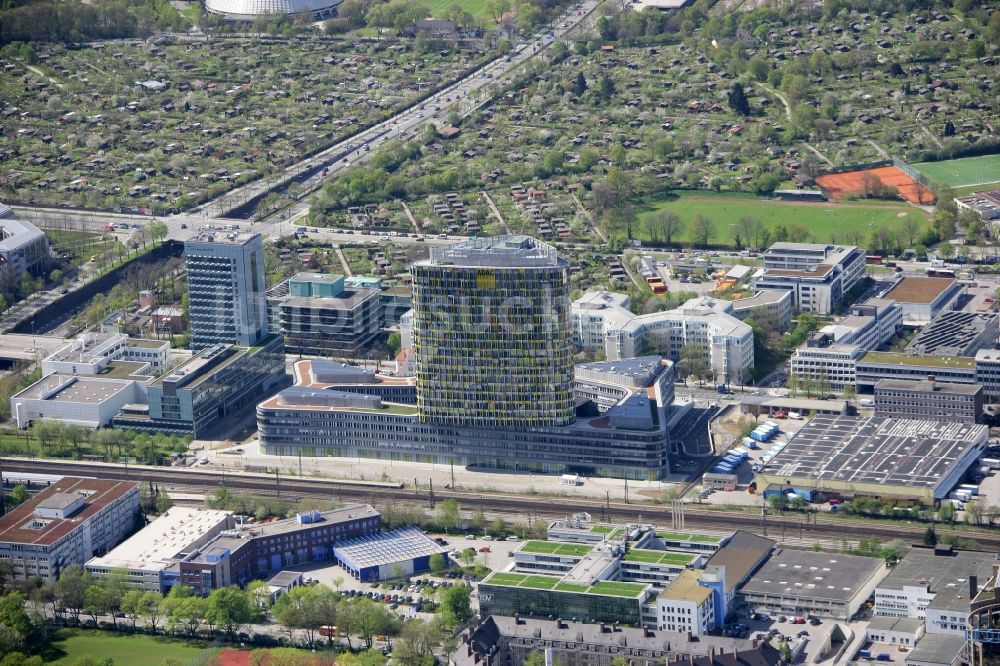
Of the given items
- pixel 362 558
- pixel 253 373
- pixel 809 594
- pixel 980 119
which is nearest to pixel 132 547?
pixel 362 558

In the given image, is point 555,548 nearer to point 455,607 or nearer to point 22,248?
point 455,607

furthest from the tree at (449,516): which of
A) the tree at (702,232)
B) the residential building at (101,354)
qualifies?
the tree at (702,232)

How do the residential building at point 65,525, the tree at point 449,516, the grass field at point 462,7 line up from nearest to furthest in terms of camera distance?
the residential building at point 65,525
the tree at point 449,516
the grass field at point 462,7

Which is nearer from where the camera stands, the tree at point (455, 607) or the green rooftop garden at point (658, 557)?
the tree at point (455, 607)

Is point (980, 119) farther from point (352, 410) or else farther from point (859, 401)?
point (352, 410)

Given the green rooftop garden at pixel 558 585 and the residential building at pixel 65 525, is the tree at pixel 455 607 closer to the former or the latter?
the green rooftop garden at pixel 558 585

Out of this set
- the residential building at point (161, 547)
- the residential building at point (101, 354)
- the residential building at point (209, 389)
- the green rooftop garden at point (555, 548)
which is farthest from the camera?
the residential building at point (101, 354)

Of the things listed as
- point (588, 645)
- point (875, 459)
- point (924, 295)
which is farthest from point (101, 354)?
point (924, 295)

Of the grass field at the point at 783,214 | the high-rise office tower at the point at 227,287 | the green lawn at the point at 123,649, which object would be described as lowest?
the green lawn at the point at 123,649
